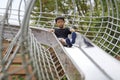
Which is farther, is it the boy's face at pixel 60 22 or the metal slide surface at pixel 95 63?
the boy's face at pixel 60 22

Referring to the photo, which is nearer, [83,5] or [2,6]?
[2,6]

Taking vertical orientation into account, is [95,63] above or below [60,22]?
below

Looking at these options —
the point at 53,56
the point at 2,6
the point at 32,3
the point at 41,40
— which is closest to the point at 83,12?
the point at 2,6

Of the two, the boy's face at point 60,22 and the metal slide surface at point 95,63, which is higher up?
the boy's face at point 60,22

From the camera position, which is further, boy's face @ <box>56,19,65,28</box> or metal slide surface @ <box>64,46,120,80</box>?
boy's face @ <box>56,19,65,28</box>

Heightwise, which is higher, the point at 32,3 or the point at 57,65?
the point at 32,3

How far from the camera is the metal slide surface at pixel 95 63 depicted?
11.6 ft

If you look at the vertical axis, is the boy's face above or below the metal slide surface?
above

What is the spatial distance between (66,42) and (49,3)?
6327mm

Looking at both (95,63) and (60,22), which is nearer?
(95,63)

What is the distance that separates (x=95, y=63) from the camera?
4.02 m

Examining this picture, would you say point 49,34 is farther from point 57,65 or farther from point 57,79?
point 57,79

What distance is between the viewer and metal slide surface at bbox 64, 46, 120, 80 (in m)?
3.53

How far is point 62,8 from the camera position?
36.6 ft
